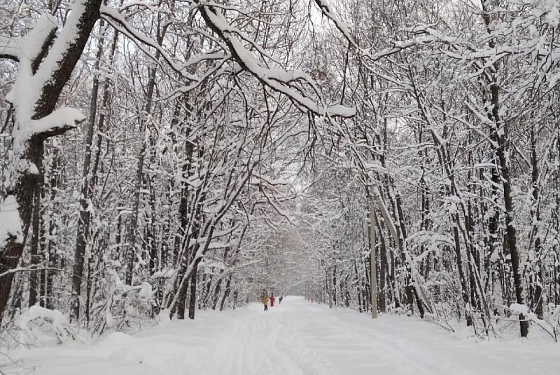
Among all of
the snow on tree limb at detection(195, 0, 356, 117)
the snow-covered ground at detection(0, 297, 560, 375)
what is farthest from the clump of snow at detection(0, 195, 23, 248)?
the snow on tree limb at detection(195, 0, 356, 117)

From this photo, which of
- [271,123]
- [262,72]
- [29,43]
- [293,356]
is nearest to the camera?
[262,72]

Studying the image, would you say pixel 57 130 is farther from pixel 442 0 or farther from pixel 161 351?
pixel 442 0

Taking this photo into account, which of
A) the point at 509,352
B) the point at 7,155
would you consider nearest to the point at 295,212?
the point at 509,352

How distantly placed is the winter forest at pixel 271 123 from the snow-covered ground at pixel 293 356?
2.16ft

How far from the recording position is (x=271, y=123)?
19.2ft

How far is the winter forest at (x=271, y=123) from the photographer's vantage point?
439cm

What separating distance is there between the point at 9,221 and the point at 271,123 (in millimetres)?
3216

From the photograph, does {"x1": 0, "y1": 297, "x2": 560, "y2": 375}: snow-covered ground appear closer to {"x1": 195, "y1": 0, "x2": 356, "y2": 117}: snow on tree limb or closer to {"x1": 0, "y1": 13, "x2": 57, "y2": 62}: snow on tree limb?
{"x1": 0, "y1": 13, "x2": 57, "y2": 62}: snow on tree limb

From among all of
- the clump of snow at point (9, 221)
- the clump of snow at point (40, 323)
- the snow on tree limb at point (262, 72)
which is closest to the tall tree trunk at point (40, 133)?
the clump of snow at point (9, 221)

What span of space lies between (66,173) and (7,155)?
2078 centimetres

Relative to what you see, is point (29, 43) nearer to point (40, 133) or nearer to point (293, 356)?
point (40, 133)

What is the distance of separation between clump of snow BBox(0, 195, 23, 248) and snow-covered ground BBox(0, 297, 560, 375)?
1666mm

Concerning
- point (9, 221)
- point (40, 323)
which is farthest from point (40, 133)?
point (40, 323)

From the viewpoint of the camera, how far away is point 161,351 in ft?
27.0
